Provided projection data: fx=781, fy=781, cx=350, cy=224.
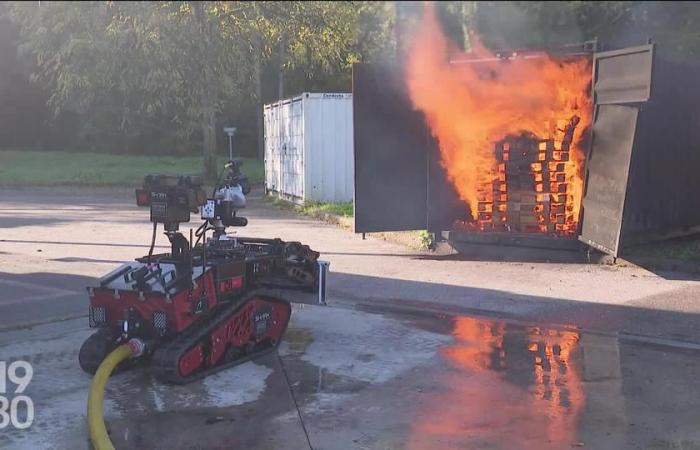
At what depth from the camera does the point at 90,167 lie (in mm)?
39000

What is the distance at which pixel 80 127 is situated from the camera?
44.2m

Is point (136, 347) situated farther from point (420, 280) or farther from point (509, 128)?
point (509, 128)

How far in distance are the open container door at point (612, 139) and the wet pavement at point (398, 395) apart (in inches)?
113

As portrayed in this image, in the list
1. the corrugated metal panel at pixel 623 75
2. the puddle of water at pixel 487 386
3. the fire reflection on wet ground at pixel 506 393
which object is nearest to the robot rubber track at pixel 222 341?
the puddle of water at pixel 487 386

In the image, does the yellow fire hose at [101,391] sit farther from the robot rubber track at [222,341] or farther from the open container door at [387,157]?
the open container door at [387,157]

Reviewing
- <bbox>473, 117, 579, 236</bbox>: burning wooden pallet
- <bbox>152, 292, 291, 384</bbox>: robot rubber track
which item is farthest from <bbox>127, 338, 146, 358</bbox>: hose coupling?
<bbox>473, 117, 579, 236</bbox>: burning wooden pallet

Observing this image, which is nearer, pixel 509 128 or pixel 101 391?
pixel 101 391

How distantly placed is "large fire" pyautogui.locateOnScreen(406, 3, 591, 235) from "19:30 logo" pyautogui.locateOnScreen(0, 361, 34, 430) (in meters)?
6.68

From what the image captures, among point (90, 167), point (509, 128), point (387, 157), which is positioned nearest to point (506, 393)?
point (387, 157)

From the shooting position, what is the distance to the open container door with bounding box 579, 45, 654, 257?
949 cm

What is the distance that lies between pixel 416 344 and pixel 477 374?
40.0 inches

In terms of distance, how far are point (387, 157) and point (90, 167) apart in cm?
3007

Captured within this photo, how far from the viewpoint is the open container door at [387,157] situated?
1192 cm

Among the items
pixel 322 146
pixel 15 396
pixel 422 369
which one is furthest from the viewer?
pixel 322 146
